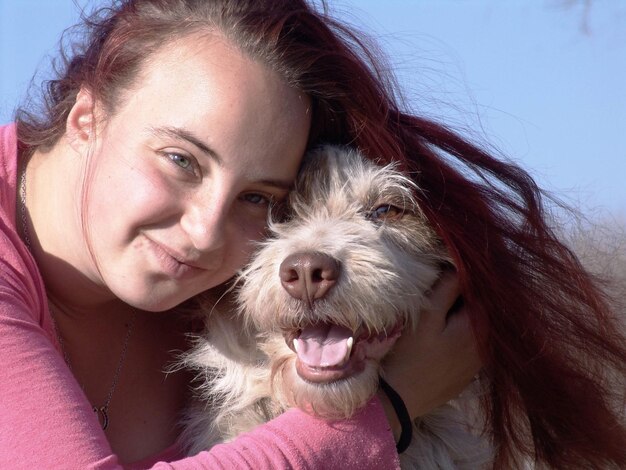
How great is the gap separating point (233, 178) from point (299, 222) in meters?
0.40

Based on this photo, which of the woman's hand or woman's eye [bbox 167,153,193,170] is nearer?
woman's eye [bbox 167,153,193,170]

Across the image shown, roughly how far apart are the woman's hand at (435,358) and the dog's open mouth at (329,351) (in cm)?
19

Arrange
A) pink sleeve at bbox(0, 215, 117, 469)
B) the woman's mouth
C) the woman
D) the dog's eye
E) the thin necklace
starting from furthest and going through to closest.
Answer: the dog's eye < the thin necklace < the woman's mouth < the woman < pink sleeve at bbox(0, 215, 117, 469)

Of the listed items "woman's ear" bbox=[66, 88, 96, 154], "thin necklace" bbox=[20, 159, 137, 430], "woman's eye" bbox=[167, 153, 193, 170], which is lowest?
"thin necklace" bbox=[20, 159, 137, 430]

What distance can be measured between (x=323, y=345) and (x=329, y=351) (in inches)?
1.0

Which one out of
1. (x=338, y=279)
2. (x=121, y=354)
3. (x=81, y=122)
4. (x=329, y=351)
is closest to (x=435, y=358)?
(x=329, y=351)

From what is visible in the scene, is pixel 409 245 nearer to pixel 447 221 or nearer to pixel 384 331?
pixel 447 221

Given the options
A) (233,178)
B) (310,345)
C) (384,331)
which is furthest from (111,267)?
(384,331)

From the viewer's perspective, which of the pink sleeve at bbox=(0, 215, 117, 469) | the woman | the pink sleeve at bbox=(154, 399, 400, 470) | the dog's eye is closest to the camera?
the pink sleeve at bbox=(0, 215, 117, 469)

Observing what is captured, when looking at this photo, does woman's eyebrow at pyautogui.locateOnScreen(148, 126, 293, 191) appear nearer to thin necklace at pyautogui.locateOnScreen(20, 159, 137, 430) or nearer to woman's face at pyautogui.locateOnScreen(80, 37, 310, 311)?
woman's face at pyautogui.locateOnScreen(80, 37, 310, 311)

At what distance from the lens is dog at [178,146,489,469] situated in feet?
9.27

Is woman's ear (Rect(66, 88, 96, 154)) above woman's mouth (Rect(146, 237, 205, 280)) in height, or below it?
above

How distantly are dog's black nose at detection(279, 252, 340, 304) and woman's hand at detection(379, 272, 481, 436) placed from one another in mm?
448

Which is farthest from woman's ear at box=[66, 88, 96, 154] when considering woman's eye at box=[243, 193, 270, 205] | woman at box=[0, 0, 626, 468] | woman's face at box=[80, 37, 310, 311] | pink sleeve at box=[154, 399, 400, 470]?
pink sleeve at box=[154, 399, 400, 470]
